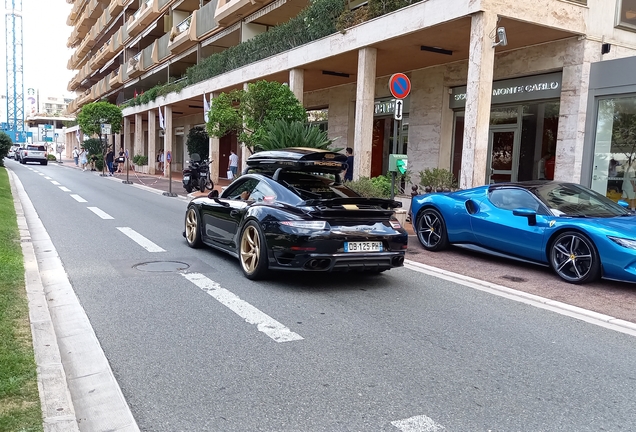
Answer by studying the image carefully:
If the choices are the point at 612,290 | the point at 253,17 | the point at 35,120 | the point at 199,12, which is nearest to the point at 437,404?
the point at 612,290

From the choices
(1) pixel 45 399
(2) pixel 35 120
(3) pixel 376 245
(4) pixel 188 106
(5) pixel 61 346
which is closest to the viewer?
(1) pixel 45 399

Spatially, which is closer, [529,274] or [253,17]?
[529,274]

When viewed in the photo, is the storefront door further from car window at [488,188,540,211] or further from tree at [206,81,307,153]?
car window at [488,188,540,211]

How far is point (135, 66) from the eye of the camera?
138ft

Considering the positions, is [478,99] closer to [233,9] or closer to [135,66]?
[233,9]

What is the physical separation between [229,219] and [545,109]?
10.5 m

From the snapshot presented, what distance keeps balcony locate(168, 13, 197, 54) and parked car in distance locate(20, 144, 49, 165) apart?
19.6 m

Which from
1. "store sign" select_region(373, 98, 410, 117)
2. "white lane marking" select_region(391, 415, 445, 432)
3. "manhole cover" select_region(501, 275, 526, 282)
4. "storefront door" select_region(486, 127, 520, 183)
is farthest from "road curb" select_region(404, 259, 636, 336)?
"store sign" select_region(373, 98, 410, 117)

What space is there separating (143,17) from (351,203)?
128ft

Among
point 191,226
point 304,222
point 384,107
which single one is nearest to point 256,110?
point 384,107

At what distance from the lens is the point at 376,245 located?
255 inches

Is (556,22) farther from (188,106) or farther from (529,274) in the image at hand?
(188,106)

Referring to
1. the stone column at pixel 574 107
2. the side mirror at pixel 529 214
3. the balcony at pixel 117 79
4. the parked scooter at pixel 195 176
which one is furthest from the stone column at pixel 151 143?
the side mirror at pixel 529 214

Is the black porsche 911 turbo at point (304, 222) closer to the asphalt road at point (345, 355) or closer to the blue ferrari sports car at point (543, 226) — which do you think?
the asphalt road at point (345, 355)
